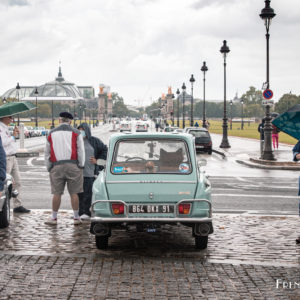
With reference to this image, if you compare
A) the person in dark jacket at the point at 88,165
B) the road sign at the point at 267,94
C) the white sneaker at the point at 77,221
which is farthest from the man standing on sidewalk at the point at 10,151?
the road sign at the point at 267,94

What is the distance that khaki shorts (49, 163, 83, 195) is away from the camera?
8.20 metres

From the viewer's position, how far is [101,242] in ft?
22.3

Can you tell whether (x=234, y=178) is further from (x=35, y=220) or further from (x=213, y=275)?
(x=213, y=275)

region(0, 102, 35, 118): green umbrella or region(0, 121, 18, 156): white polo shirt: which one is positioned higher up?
region(0, 102, 35, 118): green umbrella

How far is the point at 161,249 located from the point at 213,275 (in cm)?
132

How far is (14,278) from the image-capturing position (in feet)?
18.1

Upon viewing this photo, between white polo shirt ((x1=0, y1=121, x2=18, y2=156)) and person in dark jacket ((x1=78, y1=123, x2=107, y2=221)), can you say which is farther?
person in dark jacket ((x1=78, y1=123, x2=107, y2=221))

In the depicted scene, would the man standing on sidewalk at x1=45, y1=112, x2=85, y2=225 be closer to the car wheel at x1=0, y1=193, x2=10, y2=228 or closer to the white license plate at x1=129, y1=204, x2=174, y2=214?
the car wheel at x1=0, y1=193, x2=10, y2=228

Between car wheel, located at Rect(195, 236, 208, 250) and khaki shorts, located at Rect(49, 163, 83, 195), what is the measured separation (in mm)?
2347

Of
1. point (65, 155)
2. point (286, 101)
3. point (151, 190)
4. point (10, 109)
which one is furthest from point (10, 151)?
point (286, 101)

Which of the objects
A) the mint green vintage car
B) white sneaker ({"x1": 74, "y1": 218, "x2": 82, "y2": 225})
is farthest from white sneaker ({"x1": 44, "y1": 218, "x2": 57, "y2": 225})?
the mint green vintage car

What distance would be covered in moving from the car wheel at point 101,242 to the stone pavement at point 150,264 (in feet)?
0.24

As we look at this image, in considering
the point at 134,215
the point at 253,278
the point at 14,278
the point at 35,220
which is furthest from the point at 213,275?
the point at 35,220

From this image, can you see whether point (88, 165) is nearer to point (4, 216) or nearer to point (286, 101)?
point (4, 216)
